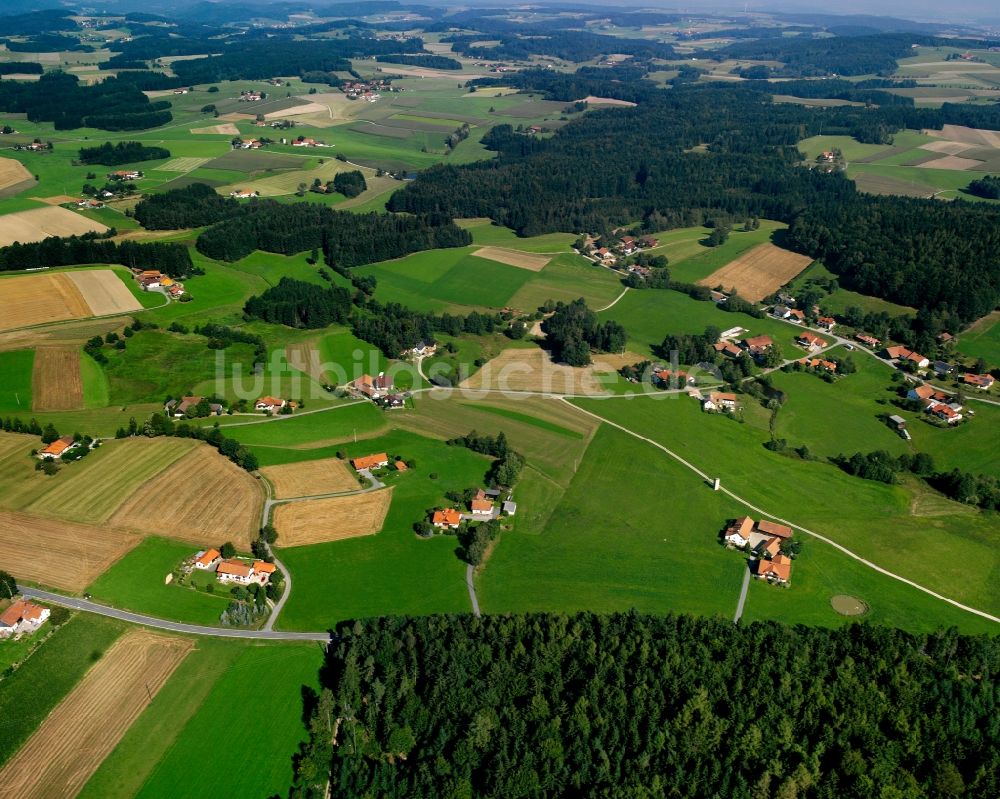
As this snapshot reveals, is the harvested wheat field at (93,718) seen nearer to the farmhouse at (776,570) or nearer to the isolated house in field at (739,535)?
the isolated house in field at (739,535)

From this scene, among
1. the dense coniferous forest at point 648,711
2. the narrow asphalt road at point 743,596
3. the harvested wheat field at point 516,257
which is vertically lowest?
the harvested wheat field at point 516,257

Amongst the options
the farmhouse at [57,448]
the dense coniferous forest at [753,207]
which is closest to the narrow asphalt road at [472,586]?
the farmhouse at [57,448]

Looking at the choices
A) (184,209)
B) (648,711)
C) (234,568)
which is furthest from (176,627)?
(184,209)

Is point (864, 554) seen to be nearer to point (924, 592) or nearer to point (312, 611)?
point (924, 592)

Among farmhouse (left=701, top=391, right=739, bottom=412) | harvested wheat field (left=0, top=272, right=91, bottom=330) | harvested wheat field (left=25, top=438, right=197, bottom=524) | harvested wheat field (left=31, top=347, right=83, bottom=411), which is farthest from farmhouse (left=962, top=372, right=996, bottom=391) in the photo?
harvested wheat field (left=0, top=272, right=91, bottom=330)

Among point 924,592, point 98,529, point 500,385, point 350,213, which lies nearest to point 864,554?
point 924,592

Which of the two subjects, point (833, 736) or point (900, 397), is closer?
point (833, 736)

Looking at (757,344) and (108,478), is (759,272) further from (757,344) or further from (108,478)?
(108,478)
